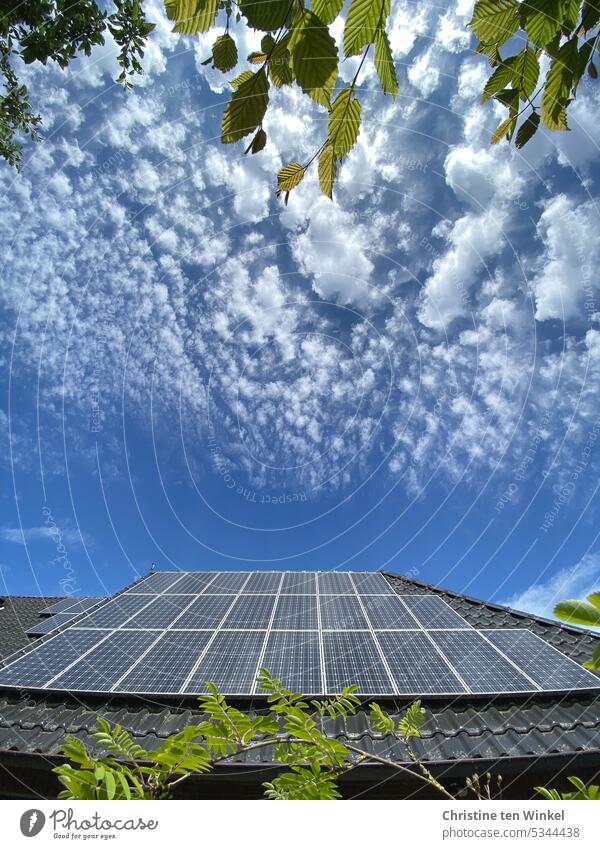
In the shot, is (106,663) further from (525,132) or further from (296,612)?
(525,132)

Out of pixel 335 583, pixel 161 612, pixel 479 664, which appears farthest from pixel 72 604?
pixel 479 664

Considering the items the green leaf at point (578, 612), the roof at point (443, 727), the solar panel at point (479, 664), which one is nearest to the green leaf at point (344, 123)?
the green leaf at point (578, 612)

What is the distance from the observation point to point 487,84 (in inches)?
91.5

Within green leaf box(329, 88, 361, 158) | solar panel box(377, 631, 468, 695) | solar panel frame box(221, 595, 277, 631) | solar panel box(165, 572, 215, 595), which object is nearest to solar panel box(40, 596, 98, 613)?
solar panel box(165, 572, 215, 595)

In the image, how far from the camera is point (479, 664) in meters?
10.0

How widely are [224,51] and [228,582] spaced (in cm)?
1919

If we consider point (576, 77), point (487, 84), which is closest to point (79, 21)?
point (487, 84)

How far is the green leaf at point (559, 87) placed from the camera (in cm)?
194

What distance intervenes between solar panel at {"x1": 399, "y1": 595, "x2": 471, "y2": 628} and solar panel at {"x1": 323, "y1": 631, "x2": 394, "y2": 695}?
2396 mm

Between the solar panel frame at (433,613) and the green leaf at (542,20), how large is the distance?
519 inches

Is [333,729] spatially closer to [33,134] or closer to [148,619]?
[148,619]

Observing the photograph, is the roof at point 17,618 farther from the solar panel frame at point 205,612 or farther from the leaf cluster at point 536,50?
the leaf cluster at point 536,50

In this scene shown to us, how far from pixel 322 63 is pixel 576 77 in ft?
5.13

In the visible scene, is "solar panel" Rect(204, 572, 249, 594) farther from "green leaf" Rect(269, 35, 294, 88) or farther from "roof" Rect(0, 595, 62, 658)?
"green leaf" Rect(269, 35, 294, 88)
